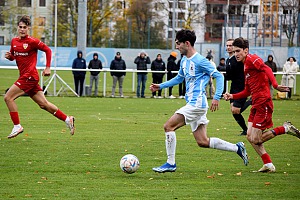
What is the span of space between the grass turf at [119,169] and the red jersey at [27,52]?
1.39m

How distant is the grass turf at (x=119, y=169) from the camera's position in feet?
26.3

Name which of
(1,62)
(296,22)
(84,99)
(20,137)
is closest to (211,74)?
(20,137)

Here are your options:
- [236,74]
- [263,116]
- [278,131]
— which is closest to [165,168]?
[263,116]

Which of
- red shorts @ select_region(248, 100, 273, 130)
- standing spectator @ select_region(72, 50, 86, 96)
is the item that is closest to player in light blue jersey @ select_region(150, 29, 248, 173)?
red shorts @ select_region(248, 100, 273, 130)

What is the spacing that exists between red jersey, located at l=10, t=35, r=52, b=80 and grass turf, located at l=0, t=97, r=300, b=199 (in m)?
1.39

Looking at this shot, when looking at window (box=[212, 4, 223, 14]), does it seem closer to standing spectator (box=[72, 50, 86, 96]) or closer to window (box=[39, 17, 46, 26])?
window (box=[39, 17, 46, 26])

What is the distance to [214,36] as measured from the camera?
82.5 meters

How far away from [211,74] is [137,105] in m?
14.1

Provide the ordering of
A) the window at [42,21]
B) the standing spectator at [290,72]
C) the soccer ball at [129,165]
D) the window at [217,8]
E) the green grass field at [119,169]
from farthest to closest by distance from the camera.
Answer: the window at [217,8]
the window at [42,21]
the standing spectator at [290,72]
the soccer ball at [129,165]
the green grass field at [119,169]

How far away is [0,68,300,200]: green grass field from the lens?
26.3ft

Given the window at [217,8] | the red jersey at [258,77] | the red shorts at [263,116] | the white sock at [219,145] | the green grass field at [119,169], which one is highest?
the window at [217,8]

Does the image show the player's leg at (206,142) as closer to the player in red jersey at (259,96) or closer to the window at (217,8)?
the player in red jersey at (259,96)

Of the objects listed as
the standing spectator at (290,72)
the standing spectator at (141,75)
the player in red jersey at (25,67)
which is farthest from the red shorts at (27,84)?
the standing spectator at (290,72)

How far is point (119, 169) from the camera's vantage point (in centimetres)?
971
